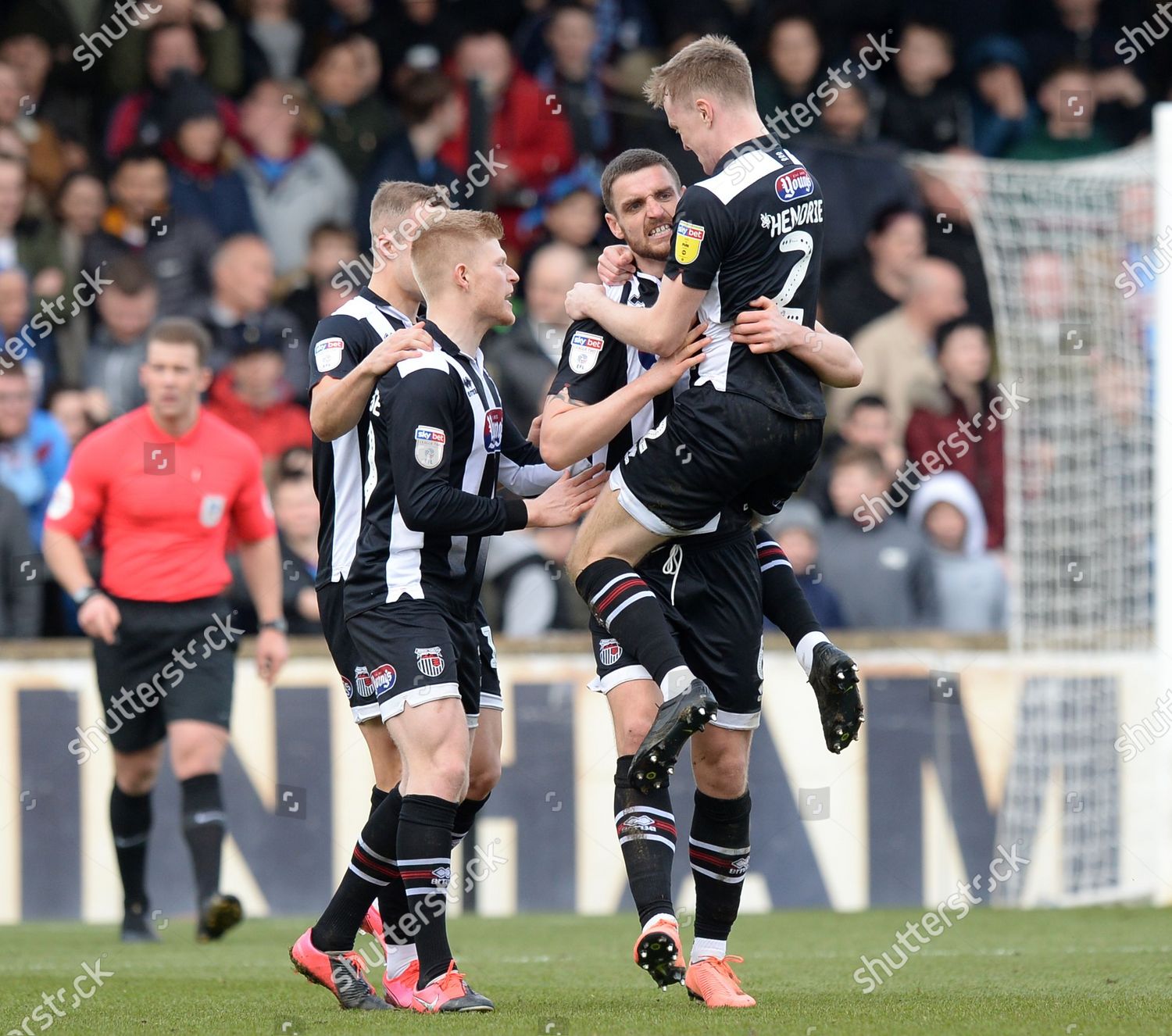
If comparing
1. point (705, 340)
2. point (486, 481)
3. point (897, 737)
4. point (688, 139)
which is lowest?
point (897, 737)

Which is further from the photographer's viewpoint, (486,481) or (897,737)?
(897,737)

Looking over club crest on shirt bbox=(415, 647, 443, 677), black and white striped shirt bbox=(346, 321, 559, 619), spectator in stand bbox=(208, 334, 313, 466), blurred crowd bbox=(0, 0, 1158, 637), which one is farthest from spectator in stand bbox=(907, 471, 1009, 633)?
club crest on shirt bbox=(415, 647, 443, 677)

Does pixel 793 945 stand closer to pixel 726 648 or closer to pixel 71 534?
pixel 726 648

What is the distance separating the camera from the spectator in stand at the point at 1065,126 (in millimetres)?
13062

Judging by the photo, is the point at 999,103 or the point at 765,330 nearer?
the point at 765,330

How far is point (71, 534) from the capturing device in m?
7.97

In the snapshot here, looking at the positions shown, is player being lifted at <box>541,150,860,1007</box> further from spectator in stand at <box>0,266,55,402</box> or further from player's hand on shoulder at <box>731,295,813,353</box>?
spectator in stand at <box>0,266,55,402</box>

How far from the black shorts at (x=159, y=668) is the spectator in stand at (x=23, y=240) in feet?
10.8

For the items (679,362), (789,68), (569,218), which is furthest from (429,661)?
(789,68)

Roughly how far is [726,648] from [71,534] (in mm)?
3711

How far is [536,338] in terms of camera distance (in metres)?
10.4

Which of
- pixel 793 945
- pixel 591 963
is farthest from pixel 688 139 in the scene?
pixel 793 945

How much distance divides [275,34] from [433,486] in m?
8.54

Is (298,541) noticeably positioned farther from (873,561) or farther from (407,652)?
(407,652)
